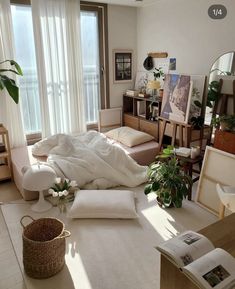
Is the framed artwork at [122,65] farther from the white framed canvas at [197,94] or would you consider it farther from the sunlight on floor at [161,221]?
the sunlight on floor at [161,221]

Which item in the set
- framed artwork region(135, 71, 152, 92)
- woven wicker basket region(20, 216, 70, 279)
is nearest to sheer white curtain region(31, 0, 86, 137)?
framed artwork region(135, 71, 152, 92)

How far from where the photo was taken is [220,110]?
3.25 m

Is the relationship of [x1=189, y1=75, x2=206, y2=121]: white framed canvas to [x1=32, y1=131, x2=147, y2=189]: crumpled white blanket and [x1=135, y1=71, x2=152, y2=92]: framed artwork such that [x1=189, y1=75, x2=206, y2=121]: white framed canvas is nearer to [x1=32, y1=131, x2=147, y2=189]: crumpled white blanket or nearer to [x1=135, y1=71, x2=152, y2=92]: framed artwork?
[x1=32, y1=131, x2=147, y2=189]: crumpled white blanket

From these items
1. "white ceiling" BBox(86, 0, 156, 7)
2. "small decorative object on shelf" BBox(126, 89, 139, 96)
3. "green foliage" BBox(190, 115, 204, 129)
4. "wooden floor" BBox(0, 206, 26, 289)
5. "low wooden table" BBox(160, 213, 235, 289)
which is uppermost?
"white ceiling" BBox(86, 0, 156, 7)

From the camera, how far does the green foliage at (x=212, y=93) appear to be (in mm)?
3243

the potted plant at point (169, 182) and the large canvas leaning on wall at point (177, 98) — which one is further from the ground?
the large canvas leaning on wall at point (177, 98)

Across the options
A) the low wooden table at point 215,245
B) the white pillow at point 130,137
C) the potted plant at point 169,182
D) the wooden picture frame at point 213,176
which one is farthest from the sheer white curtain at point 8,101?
the low wooden table at point 215,245

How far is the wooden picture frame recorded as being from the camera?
8.63ft

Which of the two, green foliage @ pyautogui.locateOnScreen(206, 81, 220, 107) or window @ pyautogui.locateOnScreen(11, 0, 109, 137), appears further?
window @ pyautogui.locateOnScreen(11, 0, 109, 137)

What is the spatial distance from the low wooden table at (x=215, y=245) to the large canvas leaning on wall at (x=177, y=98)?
2.16 metres

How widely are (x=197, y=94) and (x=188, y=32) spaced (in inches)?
34.8

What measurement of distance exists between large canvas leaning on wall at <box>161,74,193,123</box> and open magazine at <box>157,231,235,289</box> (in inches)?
93.2

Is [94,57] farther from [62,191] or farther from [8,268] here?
[8,268]

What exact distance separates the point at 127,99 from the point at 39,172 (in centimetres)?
257
